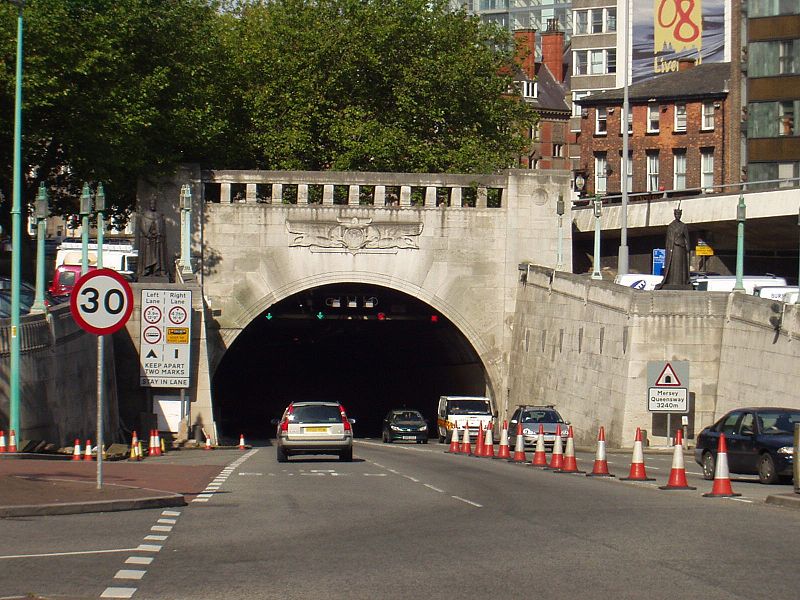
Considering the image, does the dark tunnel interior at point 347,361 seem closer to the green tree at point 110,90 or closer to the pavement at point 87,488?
the green tree at point 110,90

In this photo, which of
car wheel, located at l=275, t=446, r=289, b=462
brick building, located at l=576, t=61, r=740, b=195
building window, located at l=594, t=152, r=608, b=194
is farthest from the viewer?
building window, located at l=594, t=152, r=608, b=194

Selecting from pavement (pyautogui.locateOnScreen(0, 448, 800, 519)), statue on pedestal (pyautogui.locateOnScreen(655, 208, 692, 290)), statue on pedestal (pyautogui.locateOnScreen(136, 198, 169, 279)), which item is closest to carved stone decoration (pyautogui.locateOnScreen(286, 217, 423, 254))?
statue on pedestal (pyautogui.locateOnScreen(136, 198, 169, 279))

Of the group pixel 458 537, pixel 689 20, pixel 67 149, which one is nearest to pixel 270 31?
pixel 67 149

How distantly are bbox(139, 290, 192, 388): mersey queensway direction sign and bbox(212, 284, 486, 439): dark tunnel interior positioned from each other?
8385mm

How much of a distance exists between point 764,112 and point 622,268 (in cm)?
1801

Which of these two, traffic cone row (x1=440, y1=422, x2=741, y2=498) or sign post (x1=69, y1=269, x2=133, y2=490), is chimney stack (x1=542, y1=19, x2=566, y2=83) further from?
sign post (x1=69, y1=269, x2=133, y2=490)

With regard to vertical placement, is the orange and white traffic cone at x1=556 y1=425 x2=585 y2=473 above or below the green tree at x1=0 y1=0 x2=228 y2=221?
below

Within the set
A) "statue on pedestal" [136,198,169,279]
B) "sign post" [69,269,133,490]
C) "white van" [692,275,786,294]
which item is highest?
"statue on pedestal" [136,198,169,279]

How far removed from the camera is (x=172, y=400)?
4272 cm

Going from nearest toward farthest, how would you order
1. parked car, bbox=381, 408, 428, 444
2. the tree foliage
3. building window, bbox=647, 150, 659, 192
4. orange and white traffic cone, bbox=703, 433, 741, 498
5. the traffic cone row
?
1. orange and white traffic cone, bbox=703, 433, 741, 498
2. the traffic cone row
3. the tree foliage
4. parked car, bbox=381, 408, 428, 444
5. building window, bbox=647, 150, 659, 192

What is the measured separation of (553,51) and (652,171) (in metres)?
34.2

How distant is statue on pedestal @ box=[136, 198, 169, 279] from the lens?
45.7 m

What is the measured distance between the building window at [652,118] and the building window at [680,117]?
1.32 m

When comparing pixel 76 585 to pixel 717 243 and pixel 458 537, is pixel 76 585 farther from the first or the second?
pixel 717 243
